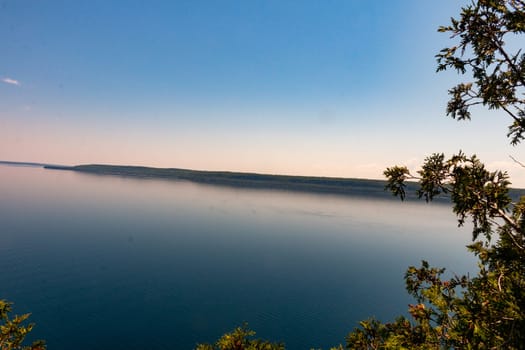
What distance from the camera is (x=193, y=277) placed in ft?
168

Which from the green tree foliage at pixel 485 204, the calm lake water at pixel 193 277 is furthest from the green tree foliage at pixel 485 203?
the calm lake water at pixel 193 277

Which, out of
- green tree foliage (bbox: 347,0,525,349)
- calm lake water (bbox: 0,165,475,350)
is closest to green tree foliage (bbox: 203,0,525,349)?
green tree foliage (bbox: 347,0,525,349)

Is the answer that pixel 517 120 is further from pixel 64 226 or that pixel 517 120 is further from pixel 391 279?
pixel 64 226

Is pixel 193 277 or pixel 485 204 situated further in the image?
pixel 193 277

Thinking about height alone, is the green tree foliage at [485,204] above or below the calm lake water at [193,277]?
above

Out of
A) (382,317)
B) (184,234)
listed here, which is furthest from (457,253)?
(184,234)

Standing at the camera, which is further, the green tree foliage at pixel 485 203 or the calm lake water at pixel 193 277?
the calm lake water at pixel 193 277

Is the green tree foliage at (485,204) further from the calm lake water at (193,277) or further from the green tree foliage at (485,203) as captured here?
the calm lake water at (193,277)

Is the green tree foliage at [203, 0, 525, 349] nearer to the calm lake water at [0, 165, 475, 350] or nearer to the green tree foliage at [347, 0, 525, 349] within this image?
the green tree foliage at [347, 0, 525, 349]

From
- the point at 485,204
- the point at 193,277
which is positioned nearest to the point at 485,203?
the point at 485,204

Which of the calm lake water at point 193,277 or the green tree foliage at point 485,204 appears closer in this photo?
the green tree foliage at point 485,204

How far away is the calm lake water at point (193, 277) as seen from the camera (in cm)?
3609

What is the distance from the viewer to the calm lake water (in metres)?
36.1

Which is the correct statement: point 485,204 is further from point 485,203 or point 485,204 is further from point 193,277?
point 193,277
